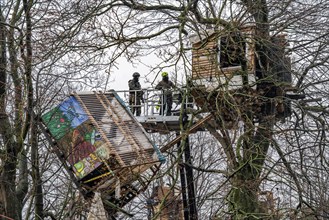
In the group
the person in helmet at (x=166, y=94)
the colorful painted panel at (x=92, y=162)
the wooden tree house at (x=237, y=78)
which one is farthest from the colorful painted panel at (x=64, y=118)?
the wooden tree house at (x=237, y=78)

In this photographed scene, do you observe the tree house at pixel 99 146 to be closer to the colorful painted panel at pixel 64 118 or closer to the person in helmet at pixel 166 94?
the colorful painted panel at pixel 64 118

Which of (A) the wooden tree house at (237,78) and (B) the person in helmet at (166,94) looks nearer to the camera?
(A) the wooden tree house at (237,78)

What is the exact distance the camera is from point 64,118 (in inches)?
542

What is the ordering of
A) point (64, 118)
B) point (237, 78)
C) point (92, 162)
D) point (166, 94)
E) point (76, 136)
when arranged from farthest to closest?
point (237, 78)
point (166, 94)
point (64, 118)
point (76, 136)
point (92, 162)

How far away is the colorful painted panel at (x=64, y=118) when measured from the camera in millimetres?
13648

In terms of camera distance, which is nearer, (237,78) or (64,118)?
(64,118)

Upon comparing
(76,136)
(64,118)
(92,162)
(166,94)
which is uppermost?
(166,94)

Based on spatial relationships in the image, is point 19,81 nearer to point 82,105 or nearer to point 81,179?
point 82,105

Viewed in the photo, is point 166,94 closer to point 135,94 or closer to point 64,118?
point 64,118

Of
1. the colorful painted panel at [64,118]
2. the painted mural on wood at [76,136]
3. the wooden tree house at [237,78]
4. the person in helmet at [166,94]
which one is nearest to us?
the wooden tree house at [237,78]

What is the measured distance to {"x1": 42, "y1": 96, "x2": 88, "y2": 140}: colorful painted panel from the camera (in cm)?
1365

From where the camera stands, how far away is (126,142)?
539 inches

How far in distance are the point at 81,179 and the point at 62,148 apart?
2.37 ft

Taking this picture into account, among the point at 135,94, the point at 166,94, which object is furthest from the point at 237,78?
the point at 135,94
